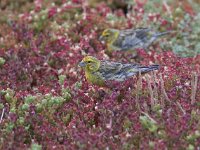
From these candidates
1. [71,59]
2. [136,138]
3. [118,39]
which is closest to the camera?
[136,138]

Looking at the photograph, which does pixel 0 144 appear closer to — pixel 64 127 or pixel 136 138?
pixel 64 127

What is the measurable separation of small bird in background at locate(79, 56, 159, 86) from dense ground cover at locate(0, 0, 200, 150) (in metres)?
0.18

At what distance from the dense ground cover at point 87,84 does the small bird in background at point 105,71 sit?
18 cm

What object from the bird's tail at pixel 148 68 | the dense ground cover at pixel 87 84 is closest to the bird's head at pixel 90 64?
the dense ground cover at pixel 87 84

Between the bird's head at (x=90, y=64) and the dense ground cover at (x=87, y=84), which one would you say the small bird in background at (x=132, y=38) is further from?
the bird's head at (x=90, y=64)

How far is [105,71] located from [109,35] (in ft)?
6.97

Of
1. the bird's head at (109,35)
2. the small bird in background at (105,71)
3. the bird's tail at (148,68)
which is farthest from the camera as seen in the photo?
the bird's head at (109,35)

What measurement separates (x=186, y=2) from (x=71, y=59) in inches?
154

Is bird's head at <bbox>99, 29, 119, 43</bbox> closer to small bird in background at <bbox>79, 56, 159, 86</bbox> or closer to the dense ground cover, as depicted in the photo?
the dense ground cover

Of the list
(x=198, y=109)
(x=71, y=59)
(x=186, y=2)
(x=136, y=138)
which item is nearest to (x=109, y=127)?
(x=136, y=138)

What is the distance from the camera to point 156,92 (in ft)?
21.9

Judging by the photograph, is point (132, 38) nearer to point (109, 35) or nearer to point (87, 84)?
point (109, 35)

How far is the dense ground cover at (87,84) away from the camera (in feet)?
19.7

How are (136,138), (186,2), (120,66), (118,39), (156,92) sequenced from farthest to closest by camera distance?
(186,2) < (118,39) < (120,66) < (156,92) < (136,138)
